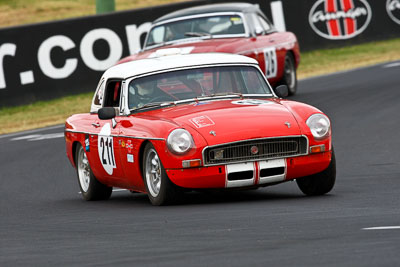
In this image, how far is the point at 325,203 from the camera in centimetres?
906

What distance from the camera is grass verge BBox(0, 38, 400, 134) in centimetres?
2101

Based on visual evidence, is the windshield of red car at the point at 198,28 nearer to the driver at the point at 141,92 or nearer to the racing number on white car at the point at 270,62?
the racing number on white car at the point at 270,62

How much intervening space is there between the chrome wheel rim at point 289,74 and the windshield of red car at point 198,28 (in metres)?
1.65

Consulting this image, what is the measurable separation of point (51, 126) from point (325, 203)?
11.5 m

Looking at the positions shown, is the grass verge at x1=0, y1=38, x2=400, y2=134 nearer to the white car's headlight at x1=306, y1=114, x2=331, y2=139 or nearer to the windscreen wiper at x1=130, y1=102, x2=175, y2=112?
the windscreen wiper at x1=130, y1=102, x2=175, y2=112

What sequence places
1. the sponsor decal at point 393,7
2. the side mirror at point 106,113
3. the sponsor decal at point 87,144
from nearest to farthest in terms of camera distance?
the side mirror at point 106,113 → the sponsor decal at point 87,144 → the sponsor decal at point 393,7

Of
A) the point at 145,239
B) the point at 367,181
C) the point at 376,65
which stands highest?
the point at 145,239

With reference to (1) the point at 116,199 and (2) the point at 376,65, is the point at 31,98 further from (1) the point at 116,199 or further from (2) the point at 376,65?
(1) the point at 116,199

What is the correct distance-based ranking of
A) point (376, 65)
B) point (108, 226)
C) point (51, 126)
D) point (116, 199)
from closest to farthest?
point (108, 226) < point (116, 199) < point (51, 126) < point (376, 65)

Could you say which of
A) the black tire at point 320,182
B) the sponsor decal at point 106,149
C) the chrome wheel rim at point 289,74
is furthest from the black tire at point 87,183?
the chrome wheel rim at point 289,74

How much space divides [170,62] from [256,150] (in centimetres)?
187

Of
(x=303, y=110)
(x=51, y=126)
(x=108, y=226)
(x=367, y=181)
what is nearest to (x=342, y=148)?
(x=367, y=181)

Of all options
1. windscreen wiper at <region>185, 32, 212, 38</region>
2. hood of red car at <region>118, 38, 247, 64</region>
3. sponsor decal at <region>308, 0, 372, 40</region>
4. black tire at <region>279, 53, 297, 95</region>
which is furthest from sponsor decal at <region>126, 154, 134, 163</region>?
sponsor decal at <region>308, 0, 372, 40</region>

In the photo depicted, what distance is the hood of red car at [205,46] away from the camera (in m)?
17.1
